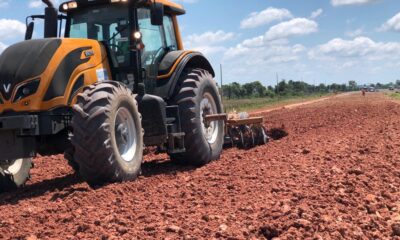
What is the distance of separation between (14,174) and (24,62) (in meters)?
1.62

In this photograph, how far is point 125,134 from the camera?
5855mm

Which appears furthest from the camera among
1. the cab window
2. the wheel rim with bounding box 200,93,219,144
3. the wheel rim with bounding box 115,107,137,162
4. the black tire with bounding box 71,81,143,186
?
the wheel rim with bounding box 200,93,219,144

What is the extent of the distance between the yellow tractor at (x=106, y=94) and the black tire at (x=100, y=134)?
0.01 metres

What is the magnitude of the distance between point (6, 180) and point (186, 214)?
3020 mm

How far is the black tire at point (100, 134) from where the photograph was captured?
514cm

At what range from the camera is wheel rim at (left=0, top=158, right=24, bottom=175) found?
20.4ft

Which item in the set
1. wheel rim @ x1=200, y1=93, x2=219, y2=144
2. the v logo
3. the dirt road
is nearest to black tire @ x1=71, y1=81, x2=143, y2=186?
the dirt road

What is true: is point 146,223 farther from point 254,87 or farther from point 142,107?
point 254,87

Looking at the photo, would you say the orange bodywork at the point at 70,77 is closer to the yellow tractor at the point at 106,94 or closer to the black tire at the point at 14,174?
the yellow tractor at the point at 106,94

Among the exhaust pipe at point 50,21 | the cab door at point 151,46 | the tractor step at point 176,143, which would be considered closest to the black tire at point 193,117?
the tractor step at point 176,143

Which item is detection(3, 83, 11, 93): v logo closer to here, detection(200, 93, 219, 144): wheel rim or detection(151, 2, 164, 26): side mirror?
detection(151, 2, 164, 26): side mirror

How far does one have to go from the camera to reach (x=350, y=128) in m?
11.8

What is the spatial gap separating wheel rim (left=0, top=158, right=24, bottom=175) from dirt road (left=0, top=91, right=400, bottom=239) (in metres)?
0.27

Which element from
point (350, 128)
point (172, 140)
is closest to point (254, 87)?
point (350, 128)
